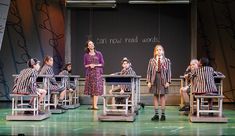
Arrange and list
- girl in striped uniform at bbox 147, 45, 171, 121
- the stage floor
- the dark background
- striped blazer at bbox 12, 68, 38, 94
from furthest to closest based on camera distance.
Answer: the dark background, striped blazer at bbox 12, 68, 38, 94, girl in striped uniform at bbox 147, 45, 171, 121, the stage floor

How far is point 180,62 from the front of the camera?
13.6m

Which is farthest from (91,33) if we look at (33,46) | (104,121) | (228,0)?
(104,121)

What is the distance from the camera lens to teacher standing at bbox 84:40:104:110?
11500 mm

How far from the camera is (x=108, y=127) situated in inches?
313

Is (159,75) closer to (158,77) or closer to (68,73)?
(158,77)

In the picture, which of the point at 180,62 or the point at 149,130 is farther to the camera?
the point at 180,62

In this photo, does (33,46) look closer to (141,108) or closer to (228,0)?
(141,108)

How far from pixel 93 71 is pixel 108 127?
3.79m

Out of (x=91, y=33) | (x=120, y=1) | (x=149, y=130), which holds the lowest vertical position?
(x=149, y=130)

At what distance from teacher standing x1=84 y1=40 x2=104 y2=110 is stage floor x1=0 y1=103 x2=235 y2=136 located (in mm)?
1979

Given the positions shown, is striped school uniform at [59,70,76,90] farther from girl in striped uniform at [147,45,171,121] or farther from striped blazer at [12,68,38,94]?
girl in striped uniform at [147,45,171,121]

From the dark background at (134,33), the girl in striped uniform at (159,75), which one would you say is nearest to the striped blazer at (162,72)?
the girl in striped uniform at (159,75)

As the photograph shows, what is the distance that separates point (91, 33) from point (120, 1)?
4.07 feet

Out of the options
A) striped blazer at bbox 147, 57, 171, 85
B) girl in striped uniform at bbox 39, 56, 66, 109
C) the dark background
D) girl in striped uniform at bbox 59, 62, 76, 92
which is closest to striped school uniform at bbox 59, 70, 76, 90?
girl in striped uniform at bbox 59, 62, 76, 92
